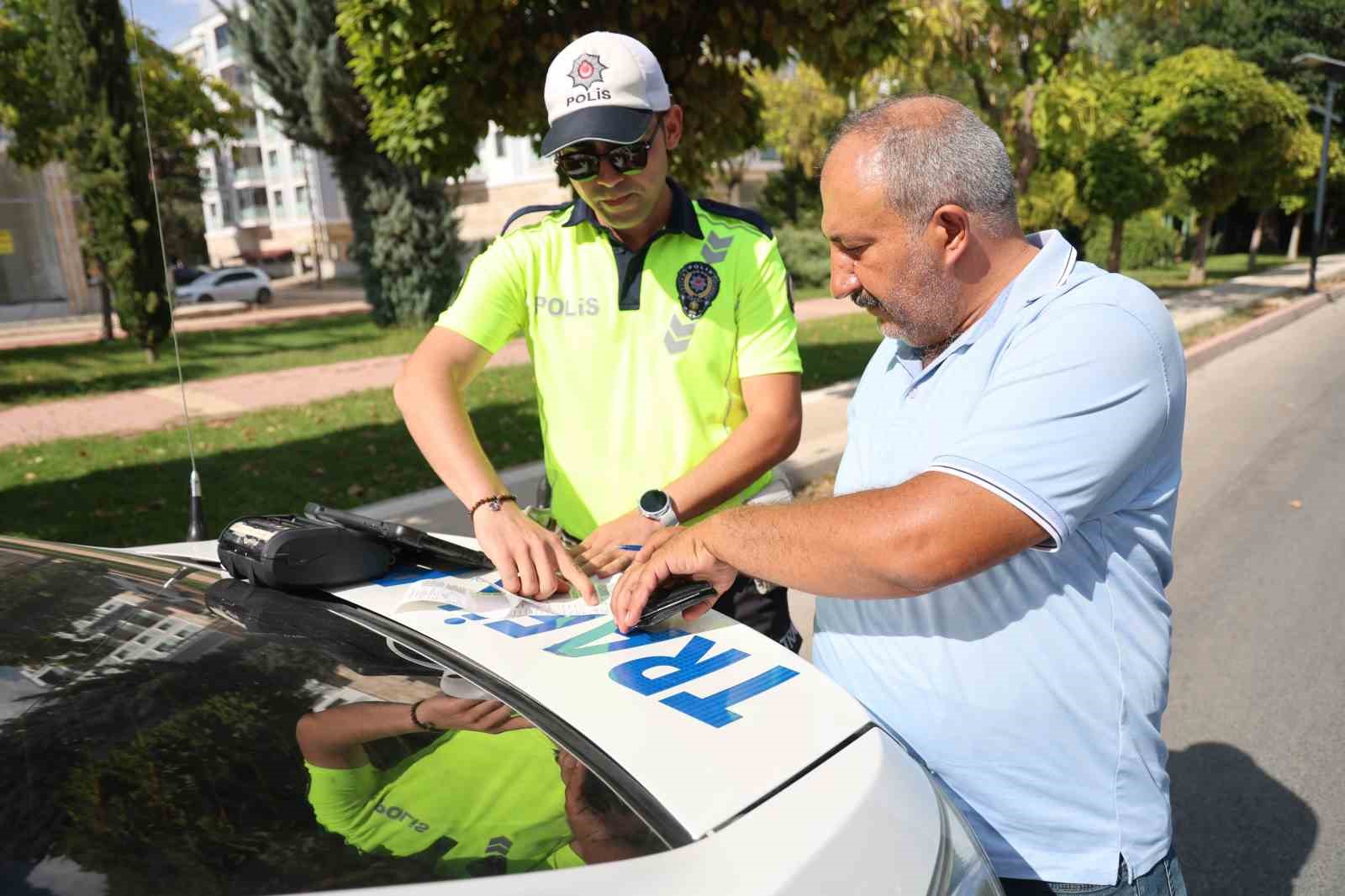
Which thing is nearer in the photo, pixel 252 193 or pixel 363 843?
pixel 363 843

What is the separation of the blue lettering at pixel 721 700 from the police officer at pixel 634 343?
58cm

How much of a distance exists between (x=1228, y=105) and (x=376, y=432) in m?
16.9

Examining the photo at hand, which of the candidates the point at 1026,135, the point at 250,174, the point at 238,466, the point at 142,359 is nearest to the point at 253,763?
the point at 238,466

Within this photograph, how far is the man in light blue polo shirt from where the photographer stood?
4.05 ft

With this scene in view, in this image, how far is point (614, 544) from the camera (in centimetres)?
190

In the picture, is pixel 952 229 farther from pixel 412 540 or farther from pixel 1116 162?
pixel 1116 162

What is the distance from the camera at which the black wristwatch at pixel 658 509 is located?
1923mm

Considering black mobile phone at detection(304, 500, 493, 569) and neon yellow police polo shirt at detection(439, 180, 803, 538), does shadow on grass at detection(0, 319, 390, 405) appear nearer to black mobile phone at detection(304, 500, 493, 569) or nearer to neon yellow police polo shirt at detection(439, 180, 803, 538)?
neon yellow police polo shirt at detection(439, 180, 803, 538)

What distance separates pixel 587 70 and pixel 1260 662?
363 centimetres

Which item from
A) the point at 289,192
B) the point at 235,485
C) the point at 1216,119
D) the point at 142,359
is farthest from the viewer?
the point at 289,192

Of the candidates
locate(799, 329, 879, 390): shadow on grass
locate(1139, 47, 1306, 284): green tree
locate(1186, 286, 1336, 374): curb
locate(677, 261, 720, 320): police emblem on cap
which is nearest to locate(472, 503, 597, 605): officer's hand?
locate(677, 261, 720, 320): police emblem on cap

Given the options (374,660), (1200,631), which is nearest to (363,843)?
(374,660)

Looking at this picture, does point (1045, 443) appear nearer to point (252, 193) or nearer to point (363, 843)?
point (363, 843)

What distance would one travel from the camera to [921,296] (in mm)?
1426
